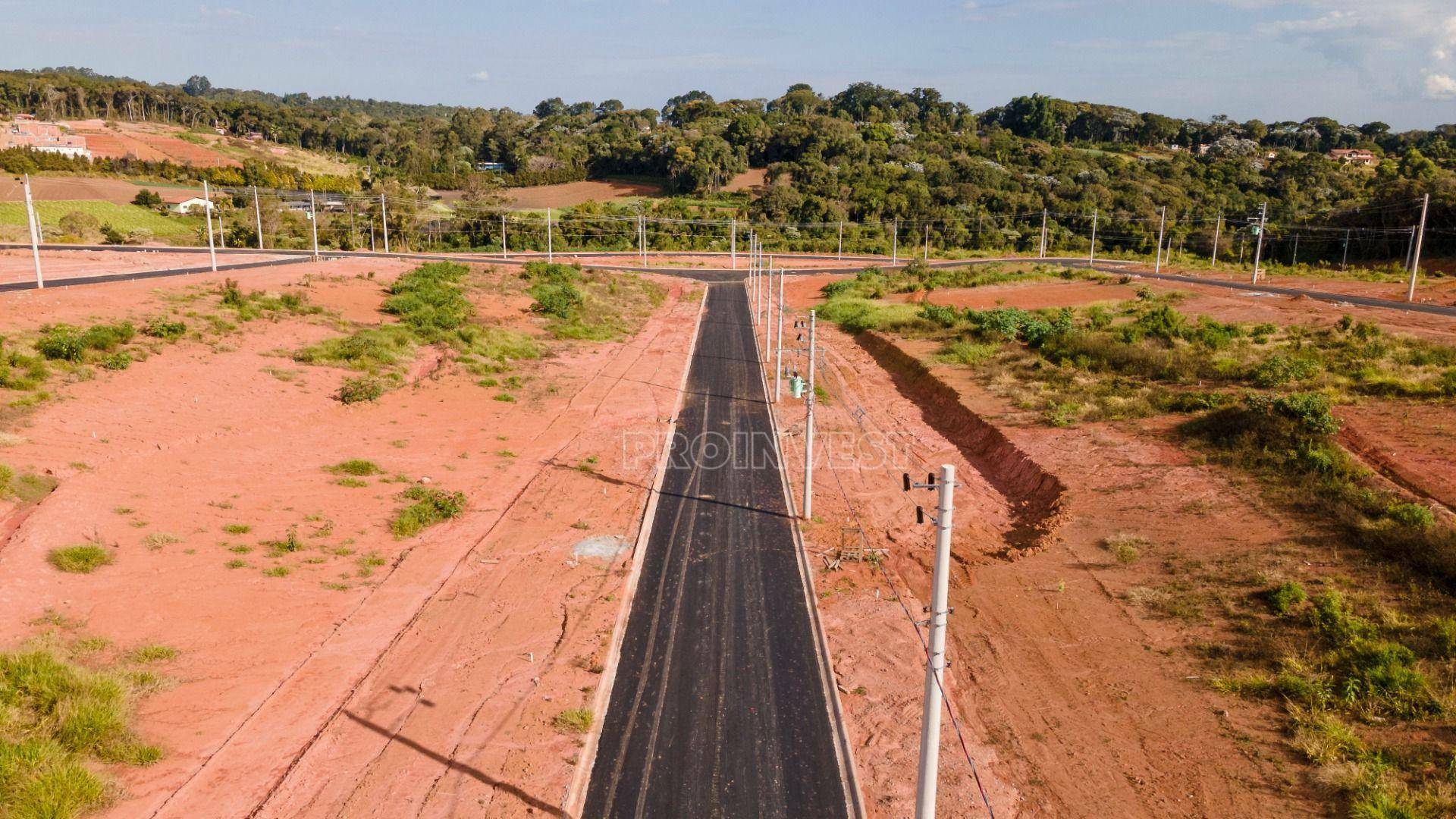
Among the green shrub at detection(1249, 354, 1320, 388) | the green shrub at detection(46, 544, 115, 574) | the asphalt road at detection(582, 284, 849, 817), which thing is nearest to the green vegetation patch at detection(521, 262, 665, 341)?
the asphalt road at detection(582, 284, 849, 817)

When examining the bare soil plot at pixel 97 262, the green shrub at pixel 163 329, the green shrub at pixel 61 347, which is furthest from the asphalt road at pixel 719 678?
the bare soil plot at pixel 97 262

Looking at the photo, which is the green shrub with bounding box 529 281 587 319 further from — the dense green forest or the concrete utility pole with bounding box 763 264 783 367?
the dense green forest

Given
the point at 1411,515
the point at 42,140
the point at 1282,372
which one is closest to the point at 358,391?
the point at 1411,515

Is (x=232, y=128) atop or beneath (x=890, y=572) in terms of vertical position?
atop

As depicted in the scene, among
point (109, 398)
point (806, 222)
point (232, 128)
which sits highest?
point (232, 128)

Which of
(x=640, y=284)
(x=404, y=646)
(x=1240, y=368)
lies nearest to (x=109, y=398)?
(x=404, y=646)

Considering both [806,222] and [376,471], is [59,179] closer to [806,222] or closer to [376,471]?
[806,222]

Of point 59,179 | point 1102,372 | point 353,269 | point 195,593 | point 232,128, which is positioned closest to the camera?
point 195,593

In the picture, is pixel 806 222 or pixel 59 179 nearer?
pixel 59 179
